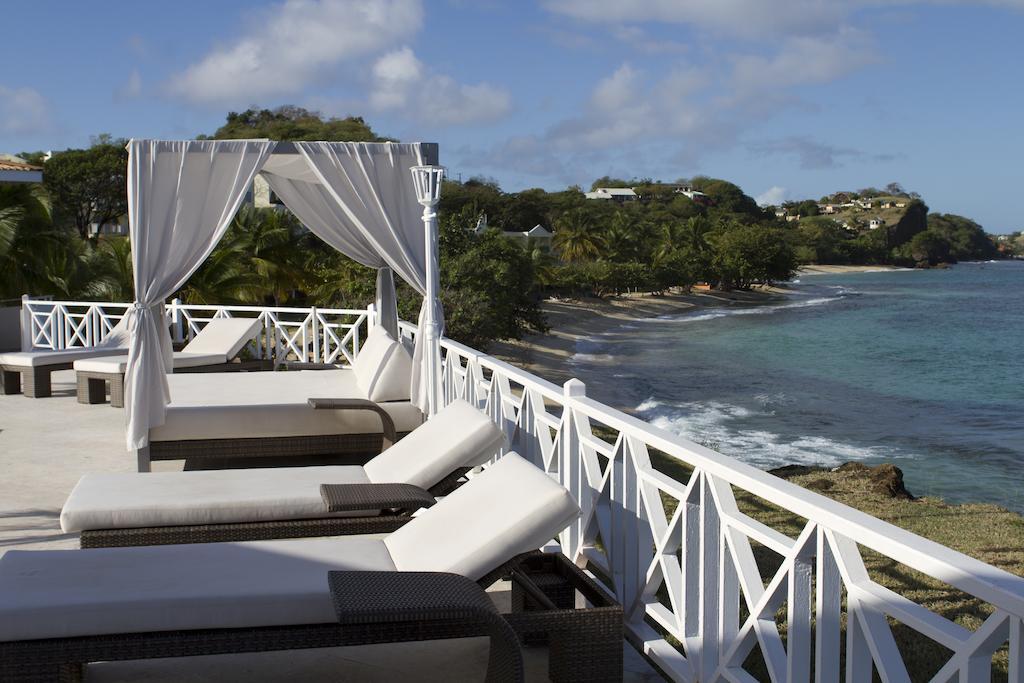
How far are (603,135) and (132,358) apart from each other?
269 ft

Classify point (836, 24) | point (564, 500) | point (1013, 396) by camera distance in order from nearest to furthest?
1. point (564, 500)
2. point (1013, 396)
3. point (836, 24)

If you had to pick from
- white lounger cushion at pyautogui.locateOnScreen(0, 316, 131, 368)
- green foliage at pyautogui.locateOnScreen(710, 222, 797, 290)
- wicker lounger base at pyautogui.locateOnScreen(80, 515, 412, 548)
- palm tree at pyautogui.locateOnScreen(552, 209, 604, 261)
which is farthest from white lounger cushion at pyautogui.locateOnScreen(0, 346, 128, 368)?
green foliage at pyautogui.locateOnScreen(710, 222, 797, 290)

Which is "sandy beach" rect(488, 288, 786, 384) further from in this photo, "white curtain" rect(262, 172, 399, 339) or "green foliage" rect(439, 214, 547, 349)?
"white curtain" rect(262, 172, 399, 339)

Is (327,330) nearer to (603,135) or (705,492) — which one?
(705,492)

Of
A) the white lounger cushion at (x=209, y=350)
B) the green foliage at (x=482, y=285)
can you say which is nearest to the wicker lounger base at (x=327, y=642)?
the white lounger cushion at (x=209, y=350)

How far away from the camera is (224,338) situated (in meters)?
9.79

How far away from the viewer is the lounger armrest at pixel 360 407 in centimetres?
598

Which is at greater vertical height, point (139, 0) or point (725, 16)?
point (725, 16)

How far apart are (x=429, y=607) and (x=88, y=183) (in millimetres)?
44076

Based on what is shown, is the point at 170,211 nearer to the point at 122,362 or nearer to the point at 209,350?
the point at 122,362

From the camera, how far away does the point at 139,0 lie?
32625 millimetres

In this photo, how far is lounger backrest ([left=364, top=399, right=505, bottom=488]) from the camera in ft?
13.5

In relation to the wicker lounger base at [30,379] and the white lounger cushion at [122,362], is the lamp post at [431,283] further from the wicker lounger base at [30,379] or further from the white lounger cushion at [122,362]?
the wicker lounger base at [30,379]

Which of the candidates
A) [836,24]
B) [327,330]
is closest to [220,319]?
[327,330]
